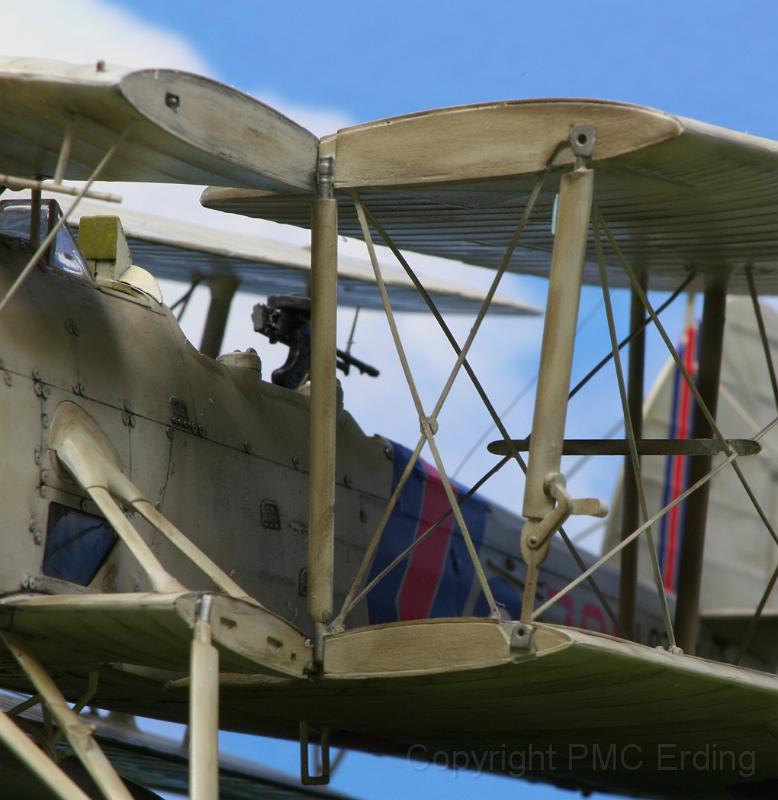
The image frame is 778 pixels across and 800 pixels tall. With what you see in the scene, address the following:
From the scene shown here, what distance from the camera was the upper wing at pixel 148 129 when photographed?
6.43m

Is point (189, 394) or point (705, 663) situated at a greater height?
point (189, 394)

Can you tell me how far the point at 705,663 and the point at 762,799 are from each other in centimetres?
373

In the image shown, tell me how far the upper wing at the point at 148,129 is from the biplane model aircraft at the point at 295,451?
0.05ft

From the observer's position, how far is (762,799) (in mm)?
10656

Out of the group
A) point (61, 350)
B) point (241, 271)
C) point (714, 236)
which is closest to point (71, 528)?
point (61, 350)

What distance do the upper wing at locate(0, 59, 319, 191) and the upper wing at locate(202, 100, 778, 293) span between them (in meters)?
0.39

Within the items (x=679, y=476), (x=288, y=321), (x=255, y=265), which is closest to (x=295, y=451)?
(x=288, y=321)

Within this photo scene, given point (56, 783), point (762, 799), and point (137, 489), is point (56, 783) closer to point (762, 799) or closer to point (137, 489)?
point (137, 489)

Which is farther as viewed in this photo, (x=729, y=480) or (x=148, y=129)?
(x=729, y=480)

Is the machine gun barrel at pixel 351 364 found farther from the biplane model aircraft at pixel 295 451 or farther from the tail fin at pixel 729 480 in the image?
the tail fin at pixel 729 480

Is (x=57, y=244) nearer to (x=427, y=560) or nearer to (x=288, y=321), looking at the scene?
(x=288, y=321)

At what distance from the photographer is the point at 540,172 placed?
7.01m

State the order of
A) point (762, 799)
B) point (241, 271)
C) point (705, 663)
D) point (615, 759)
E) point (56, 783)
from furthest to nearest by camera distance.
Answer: point (241, 271) < point (762, 799) < point (615, 759) < point (705, 663) < point (56, 783)

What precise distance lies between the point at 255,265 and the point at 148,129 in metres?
7.97
